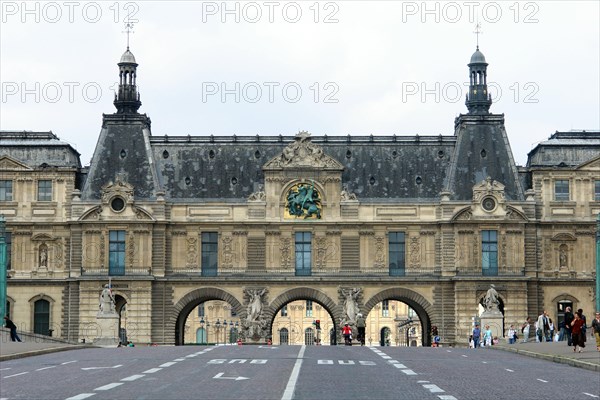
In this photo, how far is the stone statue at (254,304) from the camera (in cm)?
9119

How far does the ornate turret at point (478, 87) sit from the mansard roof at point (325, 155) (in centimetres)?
379

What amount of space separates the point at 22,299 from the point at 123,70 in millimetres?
18896

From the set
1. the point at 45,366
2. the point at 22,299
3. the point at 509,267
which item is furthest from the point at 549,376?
the point at 22,299

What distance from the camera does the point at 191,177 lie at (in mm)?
95688

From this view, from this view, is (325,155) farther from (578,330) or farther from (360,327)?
(578,330)

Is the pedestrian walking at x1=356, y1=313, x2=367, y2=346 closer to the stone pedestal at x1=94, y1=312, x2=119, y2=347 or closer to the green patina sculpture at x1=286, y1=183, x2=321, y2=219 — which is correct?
the green patina sculpture at x1=286, y1=183, x2=321, y2=219

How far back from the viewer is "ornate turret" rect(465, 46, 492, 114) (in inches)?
3915

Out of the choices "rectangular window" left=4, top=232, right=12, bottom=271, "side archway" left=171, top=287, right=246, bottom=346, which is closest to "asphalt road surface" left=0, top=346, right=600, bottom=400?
"side archway" left=171, top=287, right=246, bottom=346

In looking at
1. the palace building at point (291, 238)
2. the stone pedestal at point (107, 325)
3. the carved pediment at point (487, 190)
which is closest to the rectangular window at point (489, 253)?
the palace building at point (291, 238)

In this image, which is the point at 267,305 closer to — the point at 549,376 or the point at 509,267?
the point at 509,267

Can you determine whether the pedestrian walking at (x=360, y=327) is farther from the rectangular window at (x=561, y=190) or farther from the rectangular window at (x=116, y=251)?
the rectangular window at (x=561, y=190)

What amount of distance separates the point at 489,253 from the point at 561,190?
729 cm

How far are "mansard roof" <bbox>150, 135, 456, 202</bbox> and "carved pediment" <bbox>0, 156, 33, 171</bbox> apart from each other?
31.1ft

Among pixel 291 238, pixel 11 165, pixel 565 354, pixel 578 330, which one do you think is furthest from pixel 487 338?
pixel 11 165
